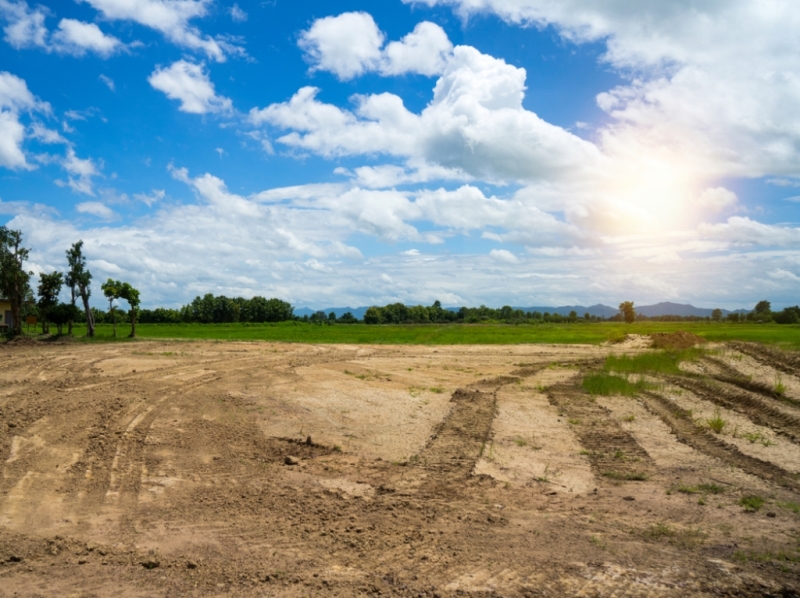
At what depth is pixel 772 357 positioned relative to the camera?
2584cm

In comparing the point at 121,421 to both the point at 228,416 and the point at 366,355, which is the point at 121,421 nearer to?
the point at 228,416

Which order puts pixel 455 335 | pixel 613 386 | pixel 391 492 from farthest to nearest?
pixel 455 335
pixel 613 386
pixel 391 492

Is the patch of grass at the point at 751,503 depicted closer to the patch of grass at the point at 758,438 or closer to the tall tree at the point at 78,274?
the patch of grass at the point at 758,438

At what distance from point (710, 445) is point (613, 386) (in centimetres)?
762

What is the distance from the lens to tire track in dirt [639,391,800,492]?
913cm

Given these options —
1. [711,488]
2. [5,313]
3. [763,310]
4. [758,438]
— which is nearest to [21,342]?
[5,313]

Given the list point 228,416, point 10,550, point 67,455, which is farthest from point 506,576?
point 228,416

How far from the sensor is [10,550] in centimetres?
609

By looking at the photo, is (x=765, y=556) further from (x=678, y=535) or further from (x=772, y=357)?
(x=772, y=357)

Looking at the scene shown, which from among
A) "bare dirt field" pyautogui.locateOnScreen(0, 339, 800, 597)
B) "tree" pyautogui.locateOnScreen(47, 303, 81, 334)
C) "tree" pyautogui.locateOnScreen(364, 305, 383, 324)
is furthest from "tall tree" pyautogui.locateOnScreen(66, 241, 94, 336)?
"tree" pyautogui.locateOnScreen(364, 305, 383, 324)

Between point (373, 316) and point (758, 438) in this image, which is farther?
point (373, 316)

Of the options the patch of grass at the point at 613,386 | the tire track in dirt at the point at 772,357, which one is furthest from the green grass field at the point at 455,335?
the patch of grass at the point at 613,386

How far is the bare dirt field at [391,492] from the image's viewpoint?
554 centimetres

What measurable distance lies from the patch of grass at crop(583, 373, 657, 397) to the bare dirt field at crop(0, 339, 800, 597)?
32.4 inches
